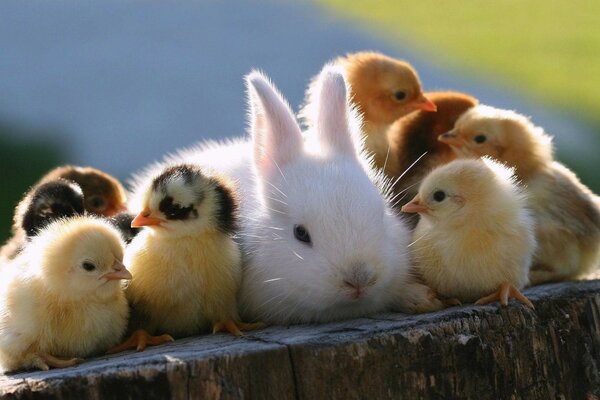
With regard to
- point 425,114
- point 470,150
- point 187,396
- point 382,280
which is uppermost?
point 425,114

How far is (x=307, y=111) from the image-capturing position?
6180mm

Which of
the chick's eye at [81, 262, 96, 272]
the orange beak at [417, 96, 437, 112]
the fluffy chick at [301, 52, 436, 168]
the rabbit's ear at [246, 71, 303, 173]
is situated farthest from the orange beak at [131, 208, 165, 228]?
the orange beak at [417, 96, 437, 112]

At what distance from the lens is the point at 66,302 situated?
4.49 meters

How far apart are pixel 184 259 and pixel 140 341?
0.47 metres

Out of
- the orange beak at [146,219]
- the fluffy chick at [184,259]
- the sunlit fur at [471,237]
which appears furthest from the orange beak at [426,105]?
the orange beak at [146,219]

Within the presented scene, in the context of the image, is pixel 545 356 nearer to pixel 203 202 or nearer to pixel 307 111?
pixel 203 202

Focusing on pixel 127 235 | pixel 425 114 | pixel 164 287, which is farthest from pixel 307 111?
pixel 164 287

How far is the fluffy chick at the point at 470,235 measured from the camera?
4.98m

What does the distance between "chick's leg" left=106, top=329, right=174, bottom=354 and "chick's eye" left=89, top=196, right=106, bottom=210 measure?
2036mm

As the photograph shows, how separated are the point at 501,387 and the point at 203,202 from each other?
172 centimetres

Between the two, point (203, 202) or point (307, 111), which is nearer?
point (203, 202)

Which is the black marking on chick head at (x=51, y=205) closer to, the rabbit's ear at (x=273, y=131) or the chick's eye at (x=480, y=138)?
the rabbit's ear at (x=273, y=131)

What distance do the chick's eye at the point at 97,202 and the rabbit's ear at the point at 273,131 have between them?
1.69m

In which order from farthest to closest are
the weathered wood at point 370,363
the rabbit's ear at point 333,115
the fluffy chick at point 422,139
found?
1. the fluffy chick at point 422,139
2. the rabbit's ear at point 333,115
3. the weathered wood at point 370,363
